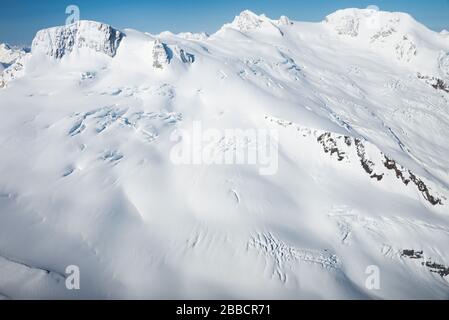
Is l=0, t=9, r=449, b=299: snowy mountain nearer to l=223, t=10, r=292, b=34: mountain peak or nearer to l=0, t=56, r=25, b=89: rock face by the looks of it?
l=0, t=56, r=25, b=89: rock face

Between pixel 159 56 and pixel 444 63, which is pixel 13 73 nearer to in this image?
pixel 159 56

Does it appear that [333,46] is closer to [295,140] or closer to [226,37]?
[226,37]

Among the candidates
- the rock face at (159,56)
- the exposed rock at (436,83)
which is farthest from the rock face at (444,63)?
the rock face at (159,56)

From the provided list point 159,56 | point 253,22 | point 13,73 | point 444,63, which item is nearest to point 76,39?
point 13,73

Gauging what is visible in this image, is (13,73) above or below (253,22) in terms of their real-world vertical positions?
below

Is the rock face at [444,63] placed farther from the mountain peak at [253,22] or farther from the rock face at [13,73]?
the rock face at [13,73]

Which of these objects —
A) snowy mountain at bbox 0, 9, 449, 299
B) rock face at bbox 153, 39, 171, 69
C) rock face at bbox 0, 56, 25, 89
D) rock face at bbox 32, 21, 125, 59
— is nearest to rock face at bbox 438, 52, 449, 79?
snowy mountain at bbox 0, 9, 449, 299
